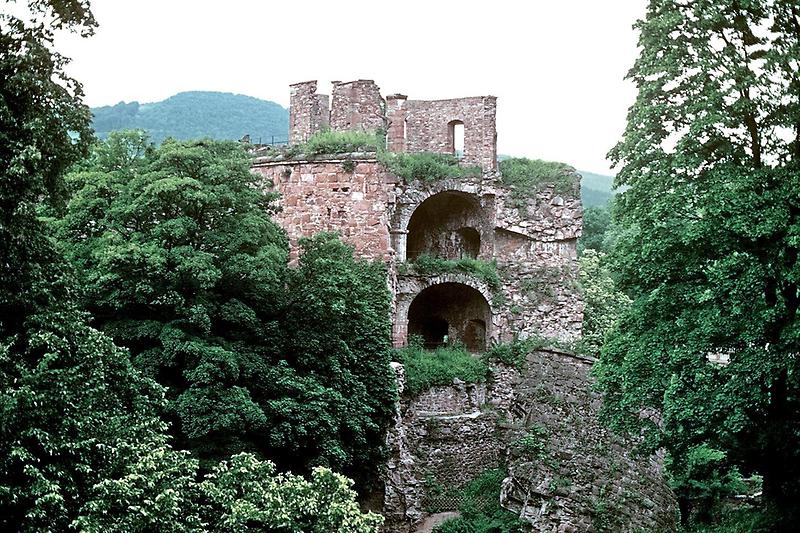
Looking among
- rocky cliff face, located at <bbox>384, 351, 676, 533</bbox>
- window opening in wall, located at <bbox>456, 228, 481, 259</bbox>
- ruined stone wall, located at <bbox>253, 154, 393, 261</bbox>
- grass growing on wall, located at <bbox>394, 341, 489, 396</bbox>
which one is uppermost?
ruined stone wall, located at <bbox>253, 154, 393, 261</bbox>

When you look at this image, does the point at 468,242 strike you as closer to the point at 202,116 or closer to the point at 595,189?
the point at 202,116

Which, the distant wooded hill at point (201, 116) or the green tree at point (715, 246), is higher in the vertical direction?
the distant wooded hill at point (201, 116)

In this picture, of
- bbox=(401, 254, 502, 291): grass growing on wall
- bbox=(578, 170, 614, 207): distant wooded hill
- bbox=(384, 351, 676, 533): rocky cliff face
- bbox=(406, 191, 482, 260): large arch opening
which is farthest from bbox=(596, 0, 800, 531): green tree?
bbox=(578, 170, 614, 207): distant wooded hill

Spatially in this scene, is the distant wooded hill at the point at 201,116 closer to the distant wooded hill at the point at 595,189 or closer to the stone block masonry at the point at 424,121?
the distant wooded hill at the point at 595,189

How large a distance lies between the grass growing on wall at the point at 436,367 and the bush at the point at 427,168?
5584 mm

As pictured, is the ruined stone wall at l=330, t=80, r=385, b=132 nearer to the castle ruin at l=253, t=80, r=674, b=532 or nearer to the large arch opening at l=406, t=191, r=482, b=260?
the castle ruin at l=253, t=80, r=674, b=532

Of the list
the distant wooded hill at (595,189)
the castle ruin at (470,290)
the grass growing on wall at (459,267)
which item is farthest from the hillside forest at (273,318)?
the distant wooded hill at (595,189)

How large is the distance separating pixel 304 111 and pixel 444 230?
21.6 ft

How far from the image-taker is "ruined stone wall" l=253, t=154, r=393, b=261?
2430cm

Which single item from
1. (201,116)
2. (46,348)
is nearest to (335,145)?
(46,348)

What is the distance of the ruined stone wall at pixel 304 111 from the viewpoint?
30234 millimetres

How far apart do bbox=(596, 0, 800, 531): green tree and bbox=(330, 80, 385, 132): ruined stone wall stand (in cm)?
1310

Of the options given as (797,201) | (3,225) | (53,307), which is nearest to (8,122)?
(3,225)

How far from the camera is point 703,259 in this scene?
49.0 feet
